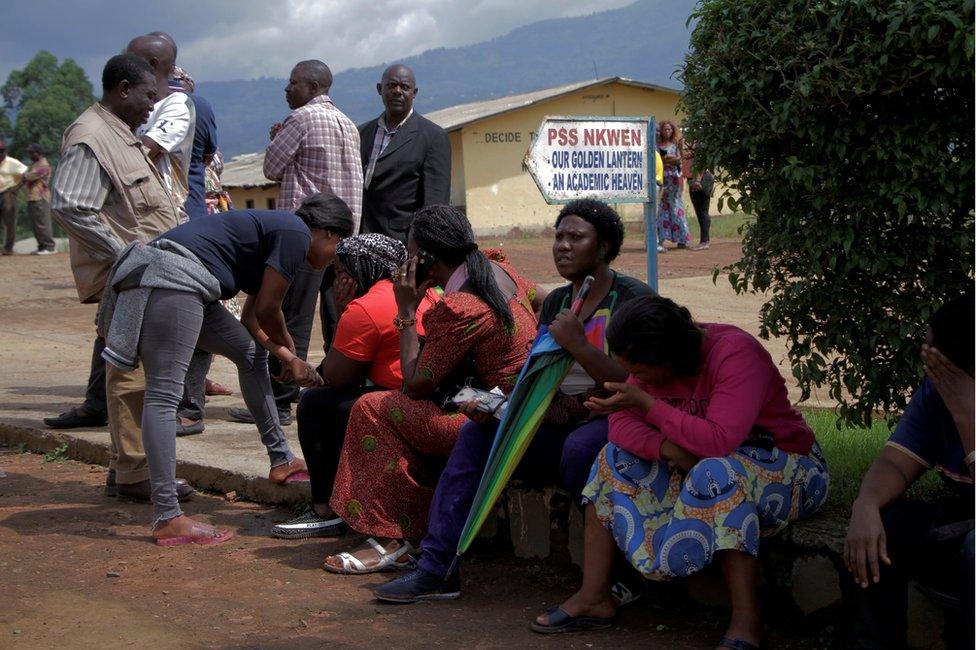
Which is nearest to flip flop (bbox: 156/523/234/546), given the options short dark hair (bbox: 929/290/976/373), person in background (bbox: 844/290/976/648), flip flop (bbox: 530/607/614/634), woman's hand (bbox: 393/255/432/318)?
woman's hand (bbox: 393/255/432/318)

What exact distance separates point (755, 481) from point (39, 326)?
36.7 feet

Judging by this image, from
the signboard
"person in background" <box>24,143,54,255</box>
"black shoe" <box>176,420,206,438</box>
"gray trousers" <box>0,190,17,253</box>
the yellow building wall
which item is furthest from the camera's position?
the yellow building wall

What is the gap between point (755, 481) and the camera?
12.8 ft

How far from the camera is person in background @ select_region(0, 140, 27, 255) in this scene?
19969 mm

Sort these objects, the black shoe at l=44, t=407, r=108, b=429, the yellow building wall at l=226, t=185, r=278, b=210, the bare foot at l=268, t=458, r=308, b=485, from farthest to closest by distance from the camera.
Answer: the yellow building wall at l=226, t=185, r=278, b=210 → the black shoe at l=44, t=407, r=108, b=429 → the bare foot at l=268, t=458, r=308, b=485

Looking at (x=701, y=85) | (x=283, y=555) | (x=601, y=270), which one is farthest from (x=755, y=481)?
(x=283, y=555)

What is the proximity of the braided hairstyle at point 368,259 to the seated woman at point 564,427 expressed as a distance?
2.67 feet

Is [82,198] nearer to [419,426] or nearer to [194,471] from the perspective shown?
[194,471]

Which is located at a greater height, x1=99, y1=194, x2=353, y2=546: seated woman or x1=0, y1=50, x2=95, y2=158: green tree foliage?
x1=0, y1=50, x2=95, y2=158: green tree foliage

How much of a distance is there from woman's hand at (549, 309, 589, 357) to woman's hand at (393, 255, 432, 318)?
828 mm

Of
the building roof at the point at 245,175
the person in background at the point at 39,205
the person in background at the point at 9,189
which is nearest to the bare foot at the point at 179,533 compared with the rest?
the person in background at the point at 9,189

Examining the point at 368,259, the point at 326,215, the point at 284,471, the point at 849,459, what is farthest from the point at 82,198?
the point at 849,459

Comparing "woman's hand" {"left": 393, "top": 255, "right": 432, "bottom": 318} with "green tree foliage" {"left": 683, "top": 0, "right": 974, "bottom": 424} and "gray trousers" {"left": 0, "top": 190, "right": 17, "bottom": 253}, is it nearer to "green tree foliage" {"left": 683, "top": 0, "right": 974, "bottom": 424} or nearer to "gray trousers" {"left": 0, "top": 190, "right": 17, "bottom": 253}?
"green tree foliage" {"left": 683, "top": 0, "right": 974, "bottom": 424}

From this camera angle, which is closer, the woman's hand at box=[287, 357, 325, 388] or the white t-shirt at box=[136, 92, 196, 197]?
the woman's hand at box=[287, 357, 325, 388]
